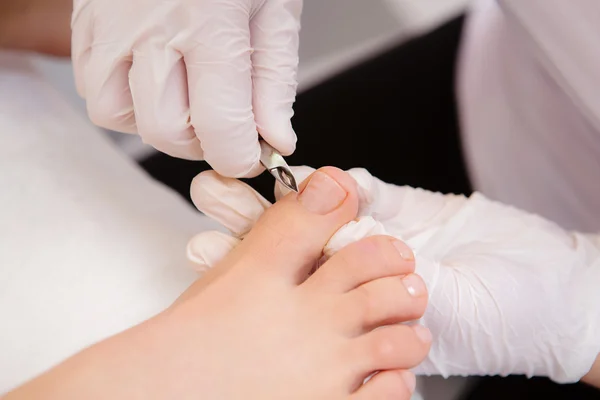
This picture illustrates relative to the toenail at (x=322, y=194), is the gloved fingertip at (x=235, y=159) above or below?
above

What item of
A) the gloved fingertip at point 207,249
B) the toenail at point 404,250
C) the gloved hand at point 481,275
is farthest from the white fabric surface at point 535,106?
the gloved fingertip at point 207,249

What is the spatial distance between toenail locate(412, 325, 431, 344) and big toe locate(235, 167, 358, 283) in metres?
0.14

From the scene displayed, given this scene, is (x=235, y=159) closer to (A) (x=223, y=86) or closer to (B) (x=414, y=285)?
(A) (x=223, y=86)

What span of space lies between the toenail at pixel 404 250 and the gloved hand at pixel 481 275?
0.06 ft

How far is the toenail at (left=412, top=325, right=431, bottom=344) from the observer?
0.61 m

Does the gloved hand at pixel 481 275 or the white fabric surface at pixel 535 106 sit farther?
the white fabric surface at pixel 535 106

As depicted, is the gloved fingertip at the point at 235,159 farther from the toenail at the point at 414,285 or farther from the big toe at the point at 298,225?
the toenail at the point at 414,285

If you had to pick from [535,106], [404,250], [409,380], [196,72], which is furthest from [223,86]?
[535,106]

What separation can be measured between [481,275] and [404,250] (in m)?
0.09

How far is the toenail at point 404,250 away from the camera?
622 mm

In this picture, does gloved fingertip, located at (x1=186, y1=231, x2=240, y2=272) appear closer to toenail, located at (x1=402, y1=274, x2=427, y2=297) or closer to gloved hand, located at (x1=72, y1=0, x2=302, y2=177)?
gloved hand, located at (x1=72, y1=0, x2=302, y2=177)

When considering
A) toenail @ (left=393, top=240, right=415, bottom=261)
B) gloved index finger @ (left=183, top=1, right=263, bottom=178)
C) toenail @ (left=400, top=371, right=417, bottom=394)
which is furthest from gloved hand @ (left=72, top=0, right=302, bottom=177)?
toenail @ (left=400, top=371, right=417, bottom=394)

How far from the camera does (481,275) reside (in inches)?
24.6

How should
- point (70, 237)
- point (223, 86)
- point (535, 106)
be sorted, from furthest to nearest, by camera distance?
point (535, 106) < point (70, 237) < point (223, 86)
